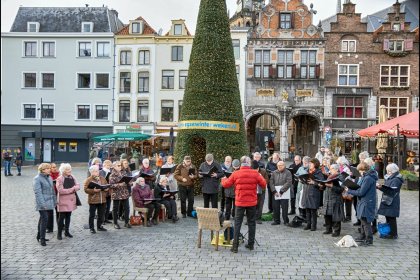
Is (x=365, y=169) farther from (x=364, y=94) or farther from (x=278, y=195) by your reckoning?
(x=364, y=94)

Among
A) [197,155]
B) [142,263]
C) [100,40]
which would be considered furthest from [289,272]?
[100,40]

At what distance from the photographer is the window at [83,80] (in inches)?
1321

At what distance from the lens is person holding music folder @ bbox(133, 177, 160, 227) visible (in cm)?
1020

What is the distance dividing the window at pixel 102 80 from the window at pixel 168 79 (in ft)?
14.7

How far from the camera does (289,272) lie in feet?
21.5

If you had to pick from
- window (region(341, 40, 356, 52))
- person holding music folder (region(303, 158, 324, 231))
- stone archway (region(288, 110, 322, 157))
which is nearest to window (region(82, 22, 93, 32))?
stone archway (region(288, 110, 322, 157))

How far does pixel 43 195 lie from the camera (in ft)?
26.4

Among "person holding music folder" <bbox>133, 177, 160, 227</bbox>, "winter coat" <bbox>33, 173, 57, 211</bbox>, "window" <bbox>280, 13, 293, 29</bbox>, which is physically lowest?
"person holding music folder" <bbox>133, 177, 160, 227</bbox>

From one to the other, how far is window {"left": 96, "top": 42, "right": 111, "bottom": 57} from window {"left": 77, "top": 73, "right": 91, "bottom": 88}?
2102 mm

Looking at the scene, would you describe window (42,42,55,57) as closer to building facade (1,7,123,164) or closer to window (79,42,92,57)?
building facade (1,7,123,164)

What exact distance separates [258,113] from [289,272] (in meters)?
28.0

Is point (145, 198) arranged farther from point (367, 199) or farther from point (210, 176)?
point (367, 199)

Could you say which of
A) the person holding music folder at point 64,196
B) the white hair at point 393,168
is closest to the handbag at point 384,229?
the white hair at point 393,168

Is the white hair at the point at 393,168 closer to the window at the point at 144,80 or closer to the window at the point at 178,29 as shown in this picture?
the window at the point at 144,80
